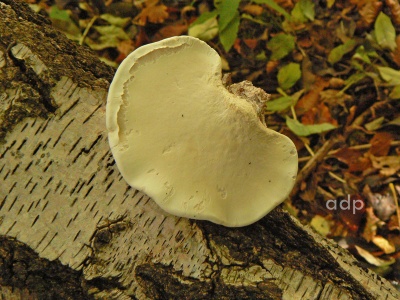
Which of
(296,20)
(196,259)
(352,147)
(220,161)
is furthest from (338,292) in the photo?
(296,20)

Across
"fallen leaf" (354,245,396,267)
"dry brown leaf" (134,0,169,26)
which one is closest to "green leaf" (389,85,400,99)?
"fallen leaf" (354,245,396,267)

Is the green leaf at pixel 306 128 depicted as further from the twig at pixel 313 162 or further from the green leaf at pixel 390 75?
the green leaf at pixel 390 75

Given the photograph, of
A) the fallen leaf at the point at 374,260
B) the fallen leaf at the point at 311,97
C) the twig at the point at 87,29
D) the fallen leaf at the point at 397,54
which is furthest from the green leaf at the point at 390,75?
the twig at the point at 87,29

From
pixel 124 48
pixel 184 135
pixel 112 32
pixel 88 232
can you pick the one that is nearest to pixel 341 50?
pixel 124 48

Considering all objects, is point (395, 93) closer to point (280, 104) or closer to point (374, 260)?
point (280, 104)

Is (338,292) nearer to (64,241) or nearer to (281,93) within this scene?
(64,241)
